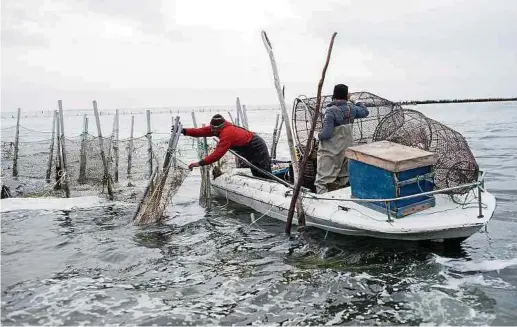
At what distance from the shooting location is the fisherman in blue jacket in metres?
8.01

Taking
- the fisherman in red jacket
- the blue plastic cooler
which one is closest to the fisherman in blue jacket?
the blue plastic cooler

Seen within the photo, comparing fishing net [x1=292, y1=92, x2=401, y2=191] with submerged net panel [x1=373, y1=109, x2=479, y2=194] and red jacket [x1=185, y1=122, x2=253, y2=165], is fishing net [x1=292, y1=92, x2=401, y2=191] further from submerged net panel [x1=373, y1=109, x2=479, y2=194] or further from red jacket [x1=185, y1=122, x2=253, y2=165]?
red jacket [x1=185, y1=122, x2=253, y2=165]

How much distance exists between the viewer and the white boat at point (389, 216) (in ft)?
20.6

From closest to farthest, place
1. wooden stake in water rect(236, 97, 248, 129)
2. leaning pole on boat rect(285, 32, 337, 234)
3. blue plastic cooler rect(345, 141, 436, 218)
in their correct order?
blue plastic cooler rect(345, 141, 436, 218) → leaning pole on boat rect(285, 32, 337, 234) → wooden stake in water rect(236, 97, 248, 129)

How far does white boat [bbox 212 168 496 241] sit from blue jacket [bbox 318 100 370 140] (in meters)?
1.16

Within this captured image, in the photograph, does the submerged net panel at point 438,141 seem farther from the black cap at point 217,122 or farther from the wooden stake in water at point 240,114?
the wooden stake in water at point 240,114

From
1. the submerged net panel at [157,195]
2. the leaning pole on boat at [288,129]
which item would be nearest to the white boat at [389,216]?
the leaning pole on boat at [288,129]

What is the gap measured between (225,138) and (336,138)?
8.70 ft

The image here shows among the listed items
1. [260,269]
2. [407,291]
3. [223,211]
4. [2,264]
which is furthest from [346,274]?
[2,264]

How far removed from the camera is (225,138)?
31.3 feet

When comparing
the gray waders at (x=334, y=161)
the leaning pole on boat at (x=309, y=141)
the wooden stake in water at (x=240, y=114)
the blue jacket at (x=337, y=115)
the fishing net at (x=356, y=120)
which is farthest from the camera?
the wooden stake in water at (x=240, y=114)

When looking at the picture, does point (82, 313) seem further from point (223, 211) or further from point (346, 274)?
point (223, 211)

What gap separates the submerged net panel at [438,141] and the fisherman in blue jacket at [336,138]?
2.01 feet

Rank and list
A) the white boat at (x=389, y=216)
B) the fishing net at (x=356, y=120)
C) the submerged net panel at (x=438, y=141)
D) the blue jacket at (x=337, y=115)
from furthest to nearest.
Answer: the fishing net at (x=356, y=120), the blue jacket at (x=337, y=115), the submerged net panel at (x=438, y=141), the white boat at (x=389, y=216)
